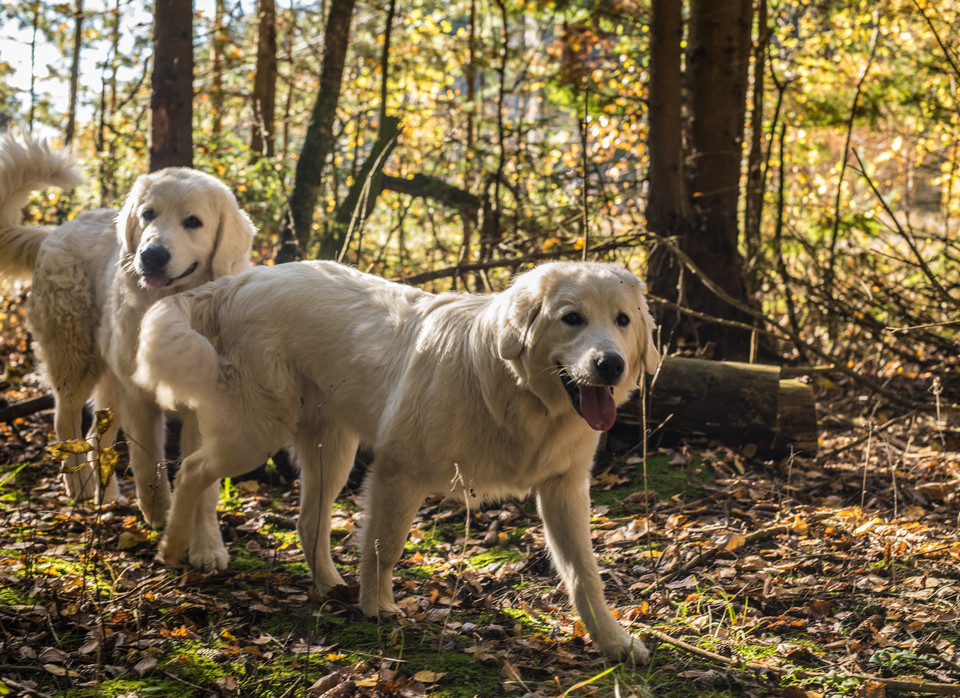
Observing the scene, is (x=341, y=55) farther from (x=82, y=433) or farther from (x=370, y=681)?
(x=370, y=681)

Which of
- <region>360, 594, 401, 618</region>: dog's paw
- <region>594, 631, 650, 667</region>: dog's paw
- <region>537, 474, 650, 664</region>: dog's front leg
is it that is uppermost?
<region>537, 474, 650, 664</region>: dog's front leg

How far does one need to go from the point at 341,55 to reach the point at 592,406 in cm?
532

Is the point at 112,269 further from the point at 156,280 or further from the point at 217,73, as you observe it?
the point at 217,73

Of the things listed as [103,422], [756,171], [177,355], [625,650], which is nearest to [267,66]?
[756,171]

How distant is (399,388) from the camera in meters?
3.53

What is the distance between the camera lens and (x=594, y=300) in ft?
10.3

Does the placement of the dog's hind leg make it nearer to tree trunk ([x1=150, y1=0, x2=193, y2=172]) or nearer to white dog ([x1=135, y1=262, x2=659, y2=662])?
white dog ([x1=135, y1=262, x2=659, y2=662])

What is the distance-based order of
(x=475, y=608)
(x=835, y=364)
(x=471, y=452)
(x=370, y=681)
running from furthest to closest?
(x=835, y=364)
(x=475, y=608)
(x=471, y=452)
(x=370, y=681)

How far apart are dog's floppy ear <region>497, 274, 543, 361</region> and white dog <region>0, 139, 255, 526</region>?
199 centimetres

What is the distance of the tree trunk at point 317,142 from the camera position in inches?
274

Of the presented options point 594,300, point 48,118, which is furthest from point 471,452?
point 48,118

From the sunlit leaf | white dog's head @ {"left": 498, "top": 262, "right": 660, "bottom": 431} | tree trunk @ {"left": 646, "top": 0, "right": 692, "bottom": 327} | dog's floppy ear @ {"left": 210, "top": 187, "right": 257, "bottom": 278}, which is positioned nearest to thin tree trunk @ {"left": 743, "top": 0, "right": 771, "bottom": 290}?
tree trunk @ {"left": 646, "top": 0, "right": 692, "bottom": 327}

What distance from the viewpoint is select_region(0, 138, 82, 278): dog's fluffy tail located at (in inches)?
207

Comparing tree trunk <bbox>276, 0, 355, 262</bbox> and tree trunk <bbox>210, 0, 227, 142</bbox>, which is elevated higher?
tree trunk <bbox>210, 0, 227, 142</bbox>
